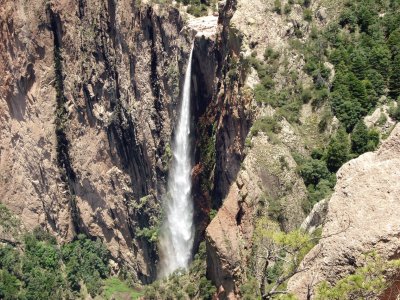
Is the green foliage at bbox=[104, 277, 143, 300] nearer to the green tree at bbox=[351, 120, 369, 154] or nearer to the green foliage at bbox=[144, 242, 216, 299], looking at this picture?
the green foliage at bbox=[144, 242, 216, 299]

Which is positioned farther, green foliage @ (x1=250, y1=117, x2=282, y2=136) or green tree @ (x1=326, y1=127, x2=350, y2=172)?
green foliage @ (x1=250, y1=117, x2=282, y2=136)

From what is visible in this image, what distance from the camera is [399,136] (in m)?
21.7

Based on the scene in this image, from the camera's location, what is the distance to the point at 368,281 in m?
18.4

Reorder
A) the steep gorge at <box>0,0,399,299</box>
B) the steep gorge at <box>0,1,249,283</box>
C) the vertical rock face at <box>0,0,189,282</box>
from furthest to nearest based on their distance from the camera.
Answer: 1. the vertical rock face at <box>0,0,189,282</box>
2. the steep gorge at <box>0,1,249,283</box>
3. the steep gorge at <box>0,0,399,299</box>

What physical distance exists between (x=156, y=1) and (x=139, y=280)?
32040mm

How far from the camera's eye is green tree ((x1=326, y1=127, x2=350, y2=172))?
4662 centimetres

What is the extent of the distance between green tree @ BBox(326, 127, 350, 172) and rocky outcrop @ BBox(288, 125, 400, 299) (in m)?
24.9

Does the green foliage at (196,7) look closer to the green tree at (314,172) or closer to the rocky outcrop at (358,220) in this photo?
the green tree at (314,172)

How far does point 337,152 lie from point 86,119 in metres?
36.9

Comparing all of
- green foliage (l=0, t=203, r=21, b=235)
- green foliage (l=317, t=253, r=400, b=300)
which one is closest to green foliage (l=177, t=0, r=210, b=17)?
green foliage (l=0, t=203, r=21, b=235)

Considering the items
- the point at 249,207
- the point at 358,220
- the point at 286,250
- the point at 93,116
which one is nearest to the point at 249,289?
the point at 249,207

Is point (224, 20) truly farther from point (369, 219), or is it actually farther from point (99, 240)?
point (369, 219)

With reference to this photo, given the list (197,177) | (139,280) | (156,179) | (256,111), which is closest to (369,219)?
(256,111)

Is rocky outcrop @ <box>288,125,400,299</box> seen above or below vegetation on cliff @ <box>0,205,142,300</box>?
above
